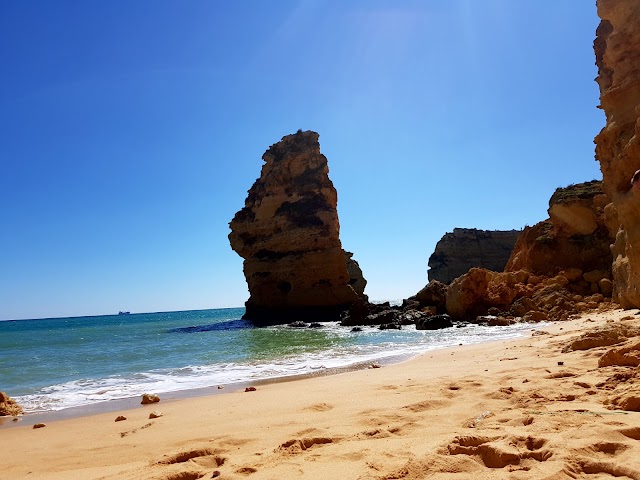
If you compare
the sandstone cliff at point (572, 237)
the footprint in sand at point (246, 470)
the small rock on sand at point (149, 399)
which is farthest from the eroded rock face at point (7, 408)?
the sandstone cliff at point (572, 237)

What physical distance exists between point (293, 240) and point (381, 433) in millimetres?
33824

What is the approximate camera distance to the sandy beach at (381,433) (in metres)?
2.60

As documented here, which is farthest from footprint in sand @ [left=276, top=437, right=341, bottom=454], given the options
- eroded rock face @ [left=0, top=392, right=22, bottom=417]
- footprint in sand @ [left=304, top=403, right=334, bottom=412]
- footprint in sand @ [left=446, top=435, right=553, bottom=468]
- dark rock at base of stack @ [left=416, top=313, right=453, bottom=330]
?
dark rock at base of stack @ [left=416, top=313, right=453, bottom=330]

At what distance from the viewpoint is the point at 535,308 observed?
20.9m

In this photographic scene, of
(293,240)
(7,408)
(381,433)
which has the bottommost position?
(7,408)

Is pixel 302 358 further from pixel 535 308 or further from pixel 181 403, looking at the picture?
pixel 535 308

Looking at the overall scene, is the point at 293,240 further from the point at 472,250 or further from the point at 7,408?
the point at 7,408

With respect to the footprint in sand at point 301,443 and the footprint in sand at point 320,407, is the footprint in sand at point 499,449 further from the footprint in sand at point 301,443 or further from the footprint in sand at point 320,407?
the footprint in sand at point 320,407

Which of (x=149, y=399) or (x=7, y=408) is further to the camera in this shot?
(x=149, y=399)

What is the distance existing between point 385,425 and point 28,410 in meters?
5.96

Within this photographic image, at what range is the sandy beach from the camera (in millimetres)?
2602

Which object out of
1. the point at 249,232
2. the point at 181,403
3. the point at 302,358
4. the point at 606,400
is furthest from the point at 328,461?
the point at 249,232

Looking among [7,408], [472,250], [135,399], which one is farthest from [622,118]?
[472,250]

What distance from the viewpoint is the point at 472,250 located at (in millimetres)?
57438
